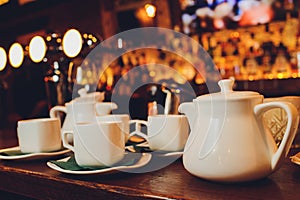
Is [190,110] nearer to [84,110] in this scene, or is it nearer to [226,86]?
[226,86]

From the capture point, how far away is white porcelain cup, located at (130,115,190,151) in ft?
3.20

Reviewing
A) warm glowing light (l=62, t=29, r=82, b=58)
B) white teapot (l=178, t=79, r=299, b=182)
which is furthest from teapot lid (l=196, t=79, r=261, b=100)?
warm glowing light (l=62, t=29, r=82, b=58)

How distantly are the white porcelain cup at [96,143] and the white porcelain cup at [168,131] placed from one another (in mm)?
168

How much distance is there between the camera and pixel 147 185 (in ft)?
2.35

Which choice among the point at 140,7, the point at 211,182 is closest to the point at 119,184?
the point at 211,182

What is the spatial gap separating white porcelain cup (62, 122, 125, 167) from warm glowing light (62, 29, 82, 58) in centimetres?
114

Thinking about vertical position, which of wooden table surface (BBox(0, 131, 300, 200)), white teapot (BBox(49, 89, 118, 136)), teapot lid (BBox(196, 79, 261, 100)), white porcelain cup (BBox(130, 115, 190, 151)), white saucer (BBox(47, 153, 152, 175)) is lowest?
wooden table surface (BBox(0, 131, 300, 200))

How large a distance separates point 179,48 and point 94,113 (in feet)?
11.3

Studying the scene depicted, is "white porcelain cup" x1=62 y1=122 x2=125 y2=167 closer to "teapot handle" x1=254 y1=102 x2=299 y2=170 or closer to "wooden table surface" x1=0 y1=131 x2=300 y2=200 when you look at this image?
"wooden table surface" x1=0 y1=131 x2=300 y2=200

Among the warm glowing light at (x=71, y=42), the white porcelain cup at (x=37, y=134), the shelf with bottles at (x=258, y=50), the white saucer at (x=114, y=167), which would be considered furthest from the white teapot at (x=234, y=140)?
the shelf with bottles at (x=258, y=50)

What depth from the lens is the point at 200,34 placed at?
4.32 meters

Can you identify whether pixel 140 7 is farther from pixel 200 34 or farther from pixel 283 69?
pixel 283 69

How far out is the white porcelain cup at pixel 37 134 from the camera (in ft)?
3.51

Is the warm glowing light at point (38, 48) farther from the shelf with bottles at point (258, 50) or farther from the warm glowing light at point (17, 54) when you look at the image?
the shelf with bottles at point (258, 50)
